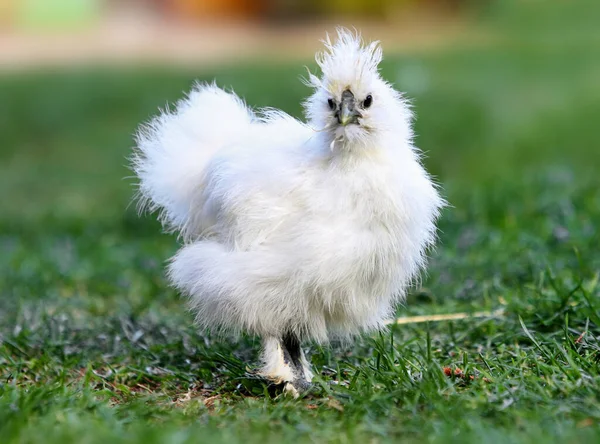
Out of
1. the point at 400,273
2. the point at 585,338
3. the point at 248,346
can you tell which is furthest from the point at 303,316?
the point at 585,338

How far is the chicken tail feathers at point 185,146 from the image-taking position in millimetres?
4645

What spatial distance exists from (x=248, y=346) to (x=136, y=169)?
1.14 metres

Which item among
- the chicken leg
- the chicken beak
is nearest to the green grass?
the chicken leg

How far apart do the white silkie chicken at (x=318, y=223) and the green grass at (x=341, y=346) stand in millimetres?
282

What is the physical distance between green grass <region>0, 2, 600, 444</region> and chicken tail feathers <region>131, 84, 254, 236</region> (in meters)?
0.78

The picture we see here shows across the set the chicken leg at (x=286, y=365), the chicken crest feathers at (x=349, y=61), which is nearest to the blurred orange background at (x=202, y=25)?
the chicken crest feathers at (x=349, y=61)

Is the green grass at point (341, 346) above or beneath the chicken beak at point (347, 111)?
beneath

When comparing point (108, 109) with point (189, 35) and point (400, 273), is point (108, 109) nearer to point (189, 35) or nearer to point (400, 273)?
point (189, 35)

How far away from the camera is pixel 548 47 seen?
19.9m

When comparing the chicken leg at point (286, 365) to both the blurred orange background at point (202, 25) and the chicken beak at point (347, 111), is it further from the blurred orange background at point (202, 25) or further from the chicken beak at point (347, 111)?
the blurred orange background at point (202, 25)

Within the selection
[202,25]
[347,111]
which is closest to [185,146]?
[347,111]

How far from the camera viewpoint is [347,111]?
13.3ft

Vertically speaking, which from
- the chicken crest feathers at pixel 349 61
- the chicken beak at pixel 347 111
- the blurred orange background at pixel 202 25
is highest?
the chicken crest feathers at pixel 349 61

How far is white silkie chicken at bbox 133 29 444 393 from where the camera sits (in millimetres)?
4000
